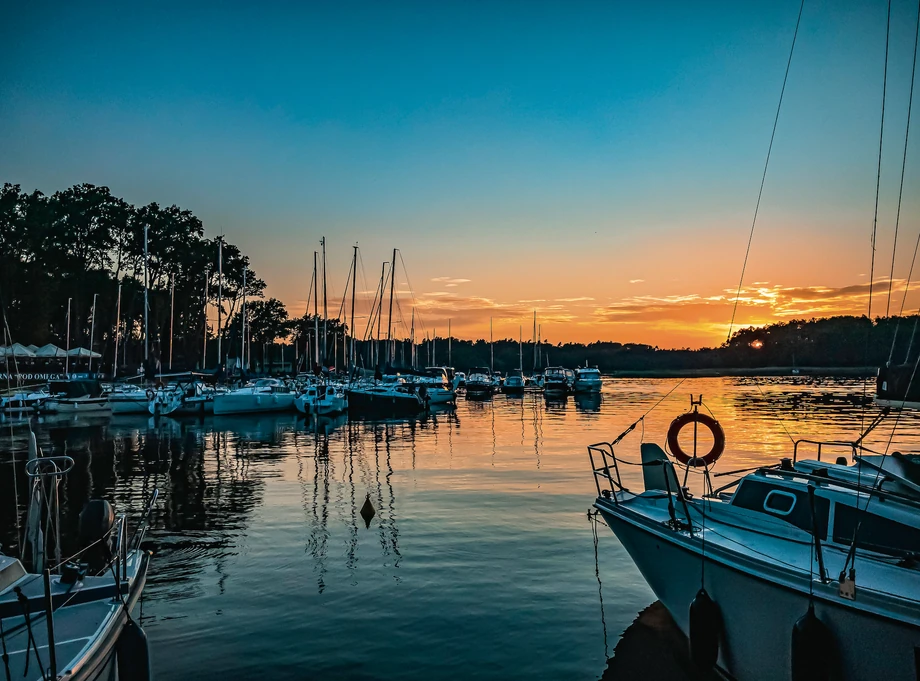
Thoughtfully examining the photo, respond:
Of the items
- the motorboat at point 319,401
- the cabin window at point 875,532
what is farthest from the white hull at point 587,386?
the cabin window at point 875,532

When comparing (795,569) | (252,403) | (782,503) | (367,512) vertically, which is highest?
(782,503)

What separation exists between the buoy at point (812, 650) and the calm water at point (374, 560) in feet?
8.84

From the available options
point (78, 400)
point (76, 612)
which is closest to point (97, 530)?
point (76, 612)

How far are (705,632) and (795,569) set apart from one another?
140 cm

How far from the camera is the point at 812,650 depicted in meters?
6.77

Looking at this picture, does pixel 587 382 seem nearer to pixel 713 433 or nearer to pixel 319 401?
pixel 319 401

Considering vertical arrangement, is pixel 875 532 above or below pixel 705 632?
above

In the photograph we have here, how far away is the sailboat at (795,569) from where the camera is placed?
6.61 m

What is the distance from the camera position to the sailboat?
661 cm

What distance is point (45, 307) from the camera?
67.0 meters

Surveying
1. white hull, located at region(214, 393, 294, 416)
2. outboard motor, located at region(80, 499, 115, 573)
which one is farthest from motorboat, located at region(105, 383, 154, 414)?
outboard motor, located at region(80, 499, 115, 573)

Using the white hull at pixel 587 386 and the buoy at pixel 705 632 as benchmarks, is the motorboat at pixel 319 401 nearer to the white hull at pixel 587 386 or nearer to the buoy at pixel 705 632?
the white hull at pixel 587 386

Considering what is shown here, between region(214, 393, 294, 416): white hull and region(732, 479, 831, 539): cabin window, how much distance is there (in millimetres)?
45427

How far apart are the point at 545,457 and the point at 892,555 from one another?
20.2 m
